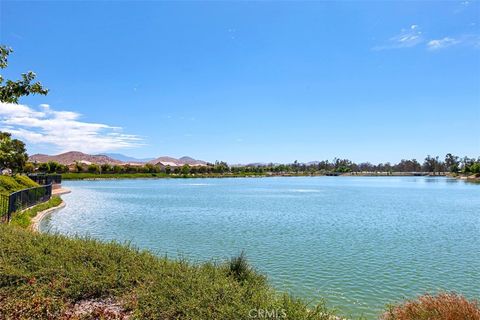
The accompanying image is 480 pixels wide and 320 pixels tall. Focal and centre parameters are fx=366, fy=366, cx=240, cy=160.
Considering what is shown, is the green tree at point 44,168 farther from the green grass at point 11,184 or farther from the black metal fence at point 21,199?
the black metal fence at point 21,199

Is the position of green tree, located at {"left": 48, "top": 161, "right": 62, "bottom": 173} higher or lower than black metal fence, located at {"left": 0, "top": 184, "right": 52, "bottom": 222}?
higher

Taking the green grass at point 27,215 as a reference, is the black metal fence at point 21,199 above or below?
above

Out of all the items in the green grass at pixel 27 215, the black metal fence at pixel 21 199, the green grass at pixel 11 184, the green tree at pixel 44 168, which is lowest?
the green grass at pixel 27 215

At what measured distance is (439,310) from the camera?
226 inches

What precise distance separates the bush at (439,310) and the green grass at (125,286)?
1.34 metres

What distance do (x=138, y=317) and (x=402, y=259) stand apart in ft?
36.9

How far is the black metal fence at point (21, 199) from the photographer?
16.9 metres

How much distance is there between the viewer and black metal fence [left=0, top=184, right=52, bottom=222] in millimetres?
16909

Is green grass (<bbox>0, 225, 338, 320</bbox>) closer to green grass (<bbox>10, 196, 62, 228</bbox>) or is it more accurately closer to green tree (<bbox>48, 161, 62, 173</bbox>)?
green grass (<bbox>10, 196, 62, 228</bbox>)

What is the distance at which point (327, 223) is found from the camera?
2298 cm

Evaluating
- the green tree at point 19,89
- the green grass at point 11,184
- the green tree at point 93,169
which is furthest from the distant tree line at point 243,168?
the green tree at point 19,89

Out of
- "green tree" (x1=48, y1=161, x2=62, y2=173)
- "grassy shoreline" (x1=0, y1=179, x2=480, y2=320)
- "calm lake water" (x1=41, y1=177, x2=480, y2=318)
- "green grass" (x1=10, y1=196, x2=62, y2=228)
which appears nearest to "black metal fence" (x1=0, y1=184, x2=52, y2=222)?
"green grass" (x1=10, y1=196, x2=62, y2=228)

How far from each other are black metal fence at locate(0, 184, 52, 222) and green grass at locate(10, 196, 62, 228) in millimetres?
314

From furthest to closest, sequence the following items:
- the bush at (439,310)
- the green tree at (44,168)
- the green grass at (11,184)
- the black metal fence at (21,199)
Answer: the green tree at (44,168), the green grass at (11,184), the black metal fence at (21,199), the bush at (439,310)
